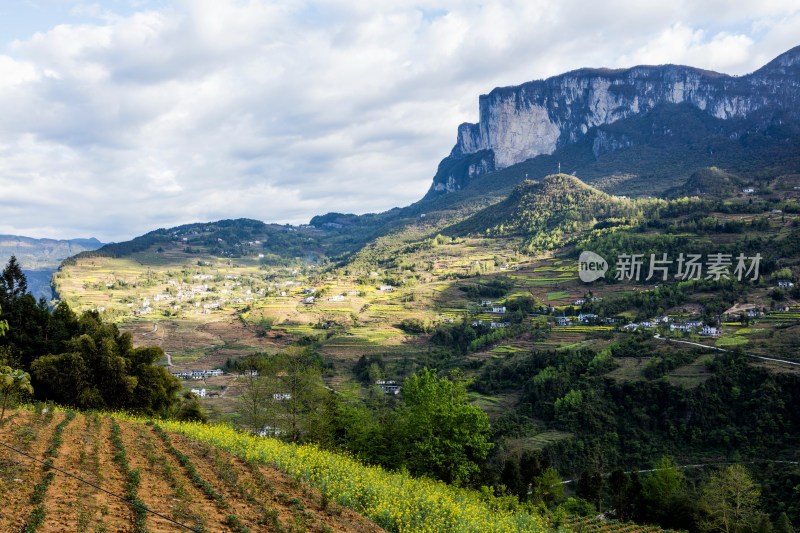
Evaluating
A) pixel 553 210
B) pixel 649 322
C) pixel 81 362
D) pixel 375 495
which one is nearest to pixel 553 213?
pixel 553 210

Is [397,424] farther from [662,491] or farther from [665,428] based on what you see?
[665,428]

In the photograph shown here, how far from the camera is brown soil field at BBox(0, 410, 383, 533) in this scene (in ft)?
32.8

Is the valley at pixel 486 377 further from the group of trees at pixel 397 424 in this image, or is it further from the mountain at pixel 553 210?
the mountain at pixel 553 210

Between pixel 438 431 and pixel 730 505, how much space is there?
79.5 feet

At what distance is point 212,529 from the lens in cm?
1030

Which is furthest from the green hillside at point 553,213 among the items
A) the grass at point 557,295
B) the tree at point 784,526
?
the tree at point 784,526

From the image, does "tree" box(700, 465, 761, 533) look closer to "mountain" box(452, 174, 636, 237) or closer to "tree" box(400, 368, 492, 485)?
"tree" box(400, 368, 492, 485)

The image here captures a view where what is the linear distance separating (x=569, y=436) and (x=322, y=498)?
159 ft

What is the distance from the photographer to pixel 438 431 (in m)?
28.0

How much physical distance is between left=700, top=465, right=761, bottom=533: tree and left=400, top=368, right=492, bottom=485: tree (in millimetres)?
19787

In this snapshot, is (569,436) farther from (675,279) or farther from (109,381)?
(675,279)

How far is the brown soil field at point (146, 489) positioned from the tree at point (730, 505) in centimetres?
3342

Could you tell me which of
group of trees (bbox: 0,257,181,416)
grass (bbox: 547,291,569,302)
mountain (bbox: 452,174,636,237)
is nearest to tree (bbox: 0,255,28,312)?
group of trees (bbox: 0,257,181,416)

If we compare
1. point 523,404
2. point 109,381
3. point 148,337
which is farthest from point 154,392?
point 148,337
